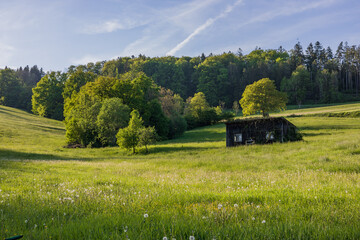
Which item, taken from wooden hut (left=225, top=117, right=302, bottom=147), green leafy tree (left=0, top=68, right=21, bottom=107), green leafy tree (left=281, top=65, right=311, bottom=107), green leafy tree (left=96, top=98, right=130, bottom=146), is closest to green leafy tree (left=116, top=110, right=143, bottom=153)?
green leafy tree (left=96, top=98, right=130, bottom=146)

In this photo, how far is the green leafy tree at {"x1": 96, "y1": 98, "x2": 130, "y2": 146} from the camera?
4750 cm

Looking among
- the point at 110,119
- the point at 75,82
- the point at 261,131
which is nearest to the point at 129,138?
the point at 110,119

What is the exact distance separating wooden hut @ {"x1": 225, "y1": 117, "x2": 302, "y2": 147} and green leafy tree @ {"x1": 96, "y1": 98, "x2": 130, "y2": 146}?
72.9ft

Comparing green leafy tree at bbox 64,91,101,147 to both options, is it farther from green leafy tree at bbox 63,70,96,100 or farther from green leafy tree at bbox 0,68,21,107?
green leafy tree at bbox 0,68,21,107

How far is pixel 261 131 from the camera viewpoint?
144 ft

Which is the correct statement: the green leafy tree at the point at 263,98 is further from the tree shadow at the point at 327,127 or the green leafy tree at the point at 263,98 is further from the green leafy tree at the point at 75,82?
the green leafy tree at the point at 75,82

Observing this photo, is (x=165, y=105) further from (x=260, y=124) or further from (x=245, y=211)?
(x=245, y=211)

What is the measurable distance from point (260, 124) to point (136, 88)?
34646 mm

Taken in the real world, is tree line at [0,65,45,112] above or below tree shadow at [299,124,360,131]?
above

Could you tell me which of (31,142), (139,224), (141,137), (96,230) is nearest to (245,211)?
(139,224)

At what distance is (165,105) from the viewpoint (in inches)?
2955

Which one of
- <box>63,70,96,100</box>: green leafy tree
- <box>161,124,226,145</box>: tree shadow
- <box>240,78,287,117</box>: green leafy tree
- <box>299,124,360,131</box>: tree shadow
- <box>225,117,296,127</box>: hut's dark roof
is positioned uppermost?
<box>63,70,96,100</box>: green leafy tree

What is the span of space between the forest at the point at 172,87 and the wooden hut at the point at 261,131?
74.4 ft

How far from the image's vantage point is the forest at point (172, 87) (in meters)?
58.7
